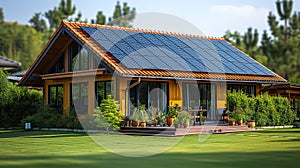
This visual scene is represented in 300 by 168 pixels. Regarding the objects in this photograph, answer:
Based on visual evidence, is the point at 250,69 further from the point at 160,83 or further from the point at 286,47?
the point at 286,47

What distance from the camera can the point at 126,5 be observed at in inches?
2751

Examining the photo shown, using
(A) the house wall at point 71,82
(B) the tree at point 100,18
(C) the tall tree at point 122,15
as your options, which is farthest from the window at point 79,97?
(C) the tall tree at point 122,15

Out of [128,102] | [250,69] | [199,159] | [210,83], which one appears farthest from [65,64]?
[199,159]

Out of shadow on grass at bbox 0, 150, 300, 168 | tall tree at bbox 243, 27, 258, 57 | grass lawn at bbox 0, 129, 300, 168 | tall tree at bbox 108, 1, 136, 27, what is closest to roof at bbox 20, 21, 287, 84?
grass lawn at bbox 0, 129, 300, 168

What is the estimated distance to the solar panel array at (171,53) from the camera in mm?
24344

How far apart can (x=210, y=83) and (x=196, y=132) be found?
5.08 m

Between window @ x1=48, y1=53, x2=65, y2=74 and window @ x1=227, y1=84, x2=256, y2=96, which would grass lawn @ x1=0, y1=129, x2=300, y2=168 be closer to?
window @ x1=227, y1=84, x2=256, y2=96

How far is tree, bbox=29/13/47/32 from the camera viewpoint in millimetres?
91625

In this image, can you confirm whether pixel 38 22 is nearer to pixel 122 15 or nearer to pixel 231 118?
pixel 122 15

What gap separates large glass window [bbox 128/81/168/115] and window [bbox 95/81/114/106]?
925mm

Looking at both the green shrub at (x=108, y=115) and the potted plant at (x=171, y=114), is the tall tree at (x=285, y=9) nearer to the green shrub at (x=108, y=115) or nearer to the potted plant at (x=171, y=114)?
the potted plant at (x=171, y=114)

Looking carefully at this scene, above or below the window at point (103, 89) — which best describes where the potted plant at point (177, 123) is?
below

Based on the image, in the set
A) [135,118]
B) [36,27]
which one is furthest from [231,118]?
[36,27]

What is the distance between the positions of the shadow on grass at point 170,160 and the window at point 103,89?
10.6m
